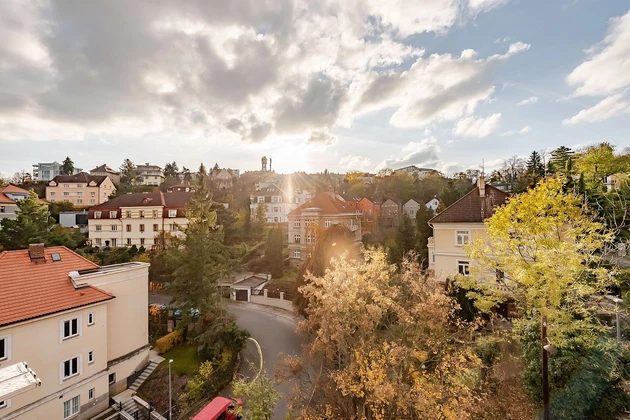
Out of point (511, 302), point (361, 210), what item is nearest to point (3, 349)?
point (511, 302)

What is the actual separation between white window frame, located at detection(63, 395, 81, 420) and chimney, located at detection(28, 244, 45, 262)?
7608mm

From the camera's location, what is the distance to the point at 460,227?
77.3ft

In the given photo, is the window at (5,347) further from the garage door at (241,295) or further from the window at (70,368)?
the garage door at (241,295)

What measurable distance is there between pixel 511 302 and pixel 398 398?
15.4 meters

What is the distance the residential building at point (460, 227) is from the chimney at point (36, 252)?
24863 mm

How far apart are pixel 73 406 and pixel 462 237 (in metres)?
26.5

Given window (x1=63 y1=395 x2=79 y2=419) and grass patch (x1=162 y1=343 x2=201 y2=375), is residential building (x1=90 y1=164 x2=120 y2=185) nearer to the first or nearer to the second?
grass patch (x1=162 y1=343 x2=201 y2=375)

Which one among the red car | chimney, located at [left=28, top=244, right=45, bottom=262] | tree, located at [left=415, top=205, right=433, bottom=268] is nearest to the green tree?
tree, located at [left=415, top=205, right=433, bottom=268]

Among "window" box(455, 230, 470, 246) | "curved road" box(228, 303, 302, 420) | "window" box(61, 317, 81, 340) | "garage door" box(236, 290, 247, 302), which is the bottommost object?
"curved road" box(228, 303, 302, 420)

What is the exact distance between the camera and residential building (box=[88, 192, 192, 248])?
4038 centimetres

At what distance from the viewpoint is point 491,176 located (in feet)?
226

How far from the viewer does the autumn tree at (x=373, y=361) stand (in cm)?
974

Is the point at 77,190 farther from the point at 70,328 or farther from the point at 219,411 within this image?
the point at 219,411

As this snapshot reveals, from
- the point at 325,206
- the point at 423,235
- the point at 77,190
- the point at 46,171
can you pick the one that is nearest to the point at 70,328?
the point at 423,235
